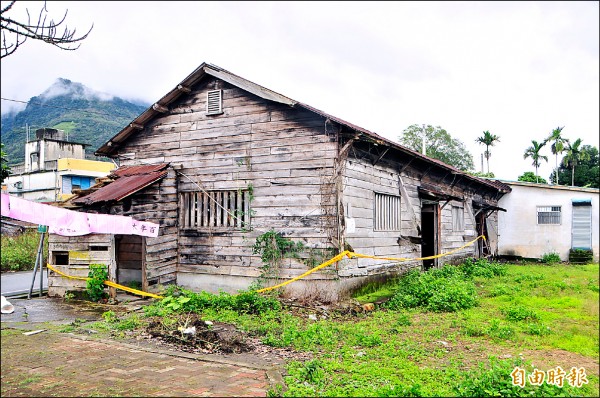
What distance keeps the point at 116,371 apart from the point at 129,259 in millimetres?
7810

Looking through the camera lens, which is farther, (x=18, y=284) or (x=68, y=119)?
(x=68, y=119)

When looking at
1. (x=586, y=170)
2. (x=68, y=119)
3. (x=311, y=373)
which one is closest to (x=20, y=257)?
(x=311, y=373)

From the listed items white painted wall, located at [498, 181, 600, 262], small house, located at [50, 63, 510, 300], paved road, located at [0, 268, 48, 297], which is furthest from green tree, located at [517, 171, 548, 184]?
paved road, located at [0, 268, 48, 297]

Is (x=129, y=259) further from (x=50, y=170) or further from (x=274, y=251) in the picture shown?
(x=50, y=170)

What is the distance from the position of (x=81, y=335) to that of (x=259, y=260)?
442cm

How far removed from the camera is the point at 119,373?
5453 millimetres

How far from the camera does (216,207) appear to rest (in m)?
11.9

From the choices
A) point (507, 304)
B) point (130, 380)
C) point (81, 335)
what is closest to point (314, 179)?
point (507, 304)

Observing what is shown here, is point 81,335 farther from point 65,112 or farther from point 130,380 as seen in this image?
point 65,112

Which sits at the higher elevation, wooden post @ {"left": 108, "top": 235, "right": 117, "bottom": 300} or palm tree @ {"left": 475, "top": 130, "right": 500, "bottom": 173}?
palm tree @ {"left": 475, "top": 130, "right": 500, "bottom": 173}

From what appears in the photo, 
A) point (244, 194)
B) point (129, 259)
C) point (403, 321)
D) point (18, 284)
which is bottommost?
point (18, 284)

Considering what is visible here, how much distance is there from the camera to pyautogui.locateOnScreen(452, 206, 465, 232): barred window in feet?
56.0

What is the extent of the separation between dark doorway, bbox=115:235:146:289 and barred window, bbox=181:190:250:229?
166 cm

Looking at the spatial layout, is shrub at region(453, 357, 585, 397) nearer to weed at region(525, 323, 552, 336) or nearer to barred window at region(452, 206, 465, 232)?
weed at region(525, 323, 552, 336)
